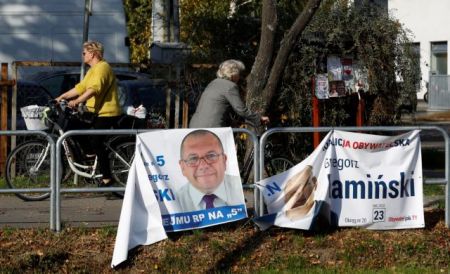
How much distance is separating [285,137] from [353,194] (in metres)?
3.56

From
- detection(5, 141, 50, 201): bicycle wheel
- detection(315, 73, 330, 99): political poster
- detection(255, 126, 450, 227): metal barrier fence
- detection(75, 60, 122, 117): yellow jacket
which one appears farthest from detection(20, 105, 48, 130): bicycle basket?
detection(315, 73, 330, 99): political poster

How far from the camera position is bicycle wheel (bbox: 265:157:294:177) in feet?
34.2

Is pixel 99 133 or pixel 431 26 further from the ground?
pixel 431 26

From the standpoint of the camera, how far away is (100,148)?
35.6 ft

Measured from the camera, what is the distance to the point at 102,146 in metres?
10.9

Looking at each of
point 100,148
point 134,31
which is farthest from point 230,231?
point 134,31

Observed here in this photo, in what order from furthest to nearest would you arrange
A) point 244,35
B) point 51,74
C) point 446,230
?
point 51,74
point 244,35
point 446,230

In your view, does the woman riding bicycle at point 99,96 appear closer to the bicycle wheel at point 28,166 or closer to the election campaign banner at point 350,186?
the bicycle wheel at point 28,166

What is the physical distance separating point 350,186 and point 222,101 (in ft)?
5.16

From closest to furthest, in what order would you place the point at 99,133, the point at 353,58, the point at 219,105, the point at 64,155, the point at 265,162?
the point at 99,133
the point at 219,105
the point at 265,162
the point at 64,155
the point at 353,58

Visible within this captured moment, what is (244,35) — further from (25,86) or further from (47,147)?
(47,147)

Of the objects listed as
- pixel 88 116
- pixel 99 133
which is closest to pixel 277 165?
pixel 88 116

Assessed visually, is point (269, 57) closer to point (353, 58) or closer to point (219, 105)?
point (219, 105)

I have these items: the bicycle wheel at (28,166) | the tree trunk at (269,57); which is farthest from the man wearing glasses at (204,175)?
the bicycle wheel at (28,166)
